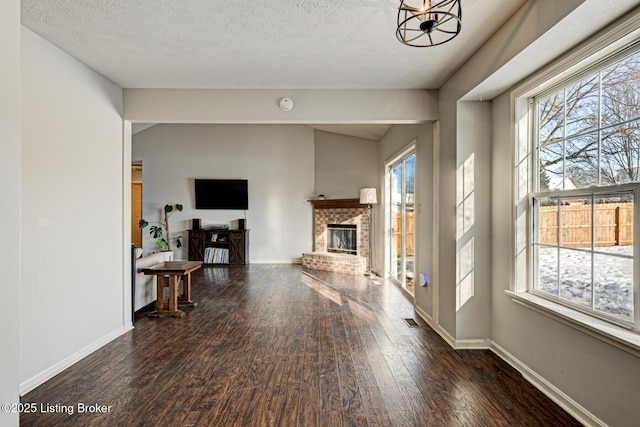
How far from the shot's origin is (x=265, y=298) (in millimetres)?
4945

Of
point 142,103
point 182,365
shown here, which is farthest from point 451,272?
point 142,103

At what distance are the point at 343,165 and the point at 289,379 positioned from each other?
5695 millimetres

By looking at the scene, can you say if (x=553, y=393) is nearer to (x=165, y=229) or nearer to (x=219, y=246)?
(x=219, y=246)

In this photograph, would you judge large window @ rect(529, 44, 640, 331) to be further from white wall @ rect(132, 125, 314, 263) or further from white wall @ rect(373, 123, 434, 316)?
white wall @ rect(132, 125, 314, 263)

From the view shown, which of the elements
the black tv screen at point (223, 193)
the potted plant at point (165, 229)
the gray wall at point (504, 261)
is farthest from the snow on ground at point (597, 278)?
the potted plant at point (165, 229)

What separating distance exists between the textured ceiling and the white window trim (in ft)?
1.58

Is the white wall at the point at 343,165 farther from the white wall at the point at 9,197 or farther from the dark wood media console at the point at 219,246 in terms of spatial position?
the white wall at the point at 9,197

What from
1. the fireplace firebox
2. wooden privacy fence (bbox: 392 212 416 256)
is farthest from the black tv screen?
wooden privacy fence (bbox: 392 212 416 256)

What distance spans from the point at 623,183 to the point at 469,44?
1455 millimetres

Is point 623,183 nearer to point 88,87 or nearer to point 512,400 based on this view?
point 512,400

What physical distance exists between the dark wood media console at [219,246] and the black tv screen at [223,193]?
0.59m

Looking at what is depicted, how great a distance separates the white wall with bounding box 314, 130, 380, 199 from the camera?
7.38 metres

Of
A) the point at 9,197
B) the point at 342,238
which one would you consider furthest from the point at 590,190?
the point at 342,238

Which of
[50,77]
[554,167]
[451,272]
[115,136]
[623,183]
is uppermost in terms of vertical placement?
[50,77]
